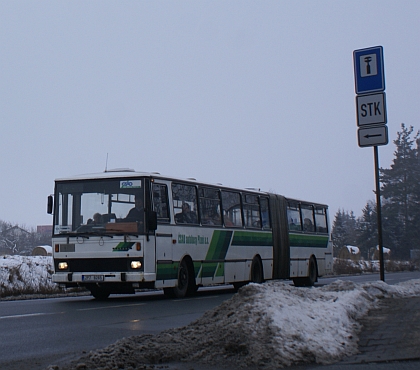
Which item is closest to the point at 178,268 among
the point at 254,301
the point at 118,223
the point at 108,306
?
the point at 118,223

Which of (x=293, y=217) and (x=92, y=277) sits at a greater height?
(x=293, y=217)

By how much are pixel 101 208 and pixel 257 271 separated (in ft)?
24.0

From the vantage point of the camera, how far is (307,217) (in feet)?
92.9

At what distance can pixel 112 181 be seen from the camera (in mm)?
18062

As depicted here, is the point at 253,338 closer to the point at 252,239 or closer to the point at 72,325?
the point at 72,325

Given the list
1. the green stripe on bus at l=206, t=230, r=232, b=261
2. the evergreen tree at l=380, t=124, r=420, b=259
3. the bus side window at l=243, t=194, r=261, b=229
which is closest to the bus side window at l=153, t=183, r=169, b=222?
the green stripe on bus at l=206, t=230, r=232, b=261

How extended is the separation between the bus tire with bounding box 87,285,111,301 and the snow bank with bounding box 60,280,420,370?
32.8 feet

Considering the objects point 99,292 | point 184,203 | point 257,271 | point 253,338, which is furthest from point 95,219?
point 253,338

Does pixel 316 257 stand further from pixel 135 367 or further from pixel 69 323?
pixel 135 367

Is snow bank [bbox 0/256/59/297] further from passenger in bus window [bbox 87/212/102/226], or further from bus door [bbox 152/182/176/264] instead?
bus door [bbox 152/182/176/264]

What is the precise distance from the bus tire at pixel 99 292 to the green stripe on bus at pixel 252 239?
4.54 metres

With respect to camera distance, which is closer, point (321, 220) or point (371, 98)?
point (371, 98)

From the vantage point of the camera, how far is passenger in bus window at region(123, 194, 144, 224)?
1756 centimetres

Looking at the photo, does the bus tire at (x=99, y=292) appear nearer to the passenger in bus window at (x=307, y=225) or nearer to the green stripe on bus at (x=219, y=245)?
the green stripe on bus at (x=219, y=245)
